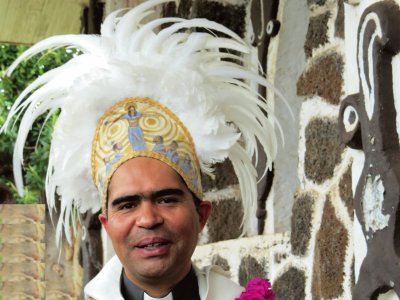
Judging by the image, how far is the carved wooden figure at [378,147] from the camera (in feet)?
6.17

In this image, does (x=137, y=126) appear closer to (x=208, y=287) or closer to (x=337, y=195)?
(x=208, y=287)

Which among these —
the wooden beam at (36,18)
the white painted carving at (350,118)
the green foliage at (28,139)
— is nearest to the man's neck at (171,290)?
the white painted carving at (350,118)

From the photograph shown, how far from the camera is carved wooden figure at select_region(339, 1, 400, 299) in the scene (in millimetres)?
1882

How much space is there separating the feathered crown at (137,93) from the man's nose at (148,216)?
7.3 inches

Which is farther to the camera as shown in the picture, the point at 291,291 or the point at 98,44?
the point at 291,291

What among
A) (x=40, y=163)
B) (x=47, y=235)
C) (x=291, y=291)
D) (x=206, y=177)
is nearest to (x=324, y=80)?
(x=291, y=291)

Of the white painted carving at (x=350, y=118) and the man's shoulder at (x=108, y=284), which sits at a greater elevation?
the white painted carving at (x=350, y=118)

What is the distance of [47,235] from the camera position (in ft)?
19.5

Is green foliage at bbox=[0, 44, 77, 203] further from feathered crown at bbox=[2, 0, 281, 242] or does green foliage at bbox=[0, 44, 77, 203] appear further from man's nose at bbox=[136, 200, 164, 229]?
man's nose at bbox=[136, 200, 164, 229]

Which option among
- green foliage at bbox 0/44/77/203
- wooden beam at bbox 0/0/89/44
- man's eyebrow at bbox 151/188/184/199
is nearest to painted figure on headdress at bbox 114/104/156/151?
man's eyebrow at bbox 151/188/184/199

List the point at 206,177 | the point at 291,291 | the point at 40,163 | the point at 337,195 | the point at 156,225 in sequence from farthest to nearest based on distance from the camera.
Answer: the point at 40,163 < the point at 206,177 < the point at 291,291 < the point at 337,195 < the point at 156,225

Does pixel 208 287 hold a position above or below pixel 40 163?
below

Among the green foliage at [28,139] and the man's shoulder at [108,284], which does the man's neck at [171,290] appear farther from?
the green foliage at [28,139]

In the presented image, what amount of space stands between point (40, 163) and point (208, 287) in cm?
499
